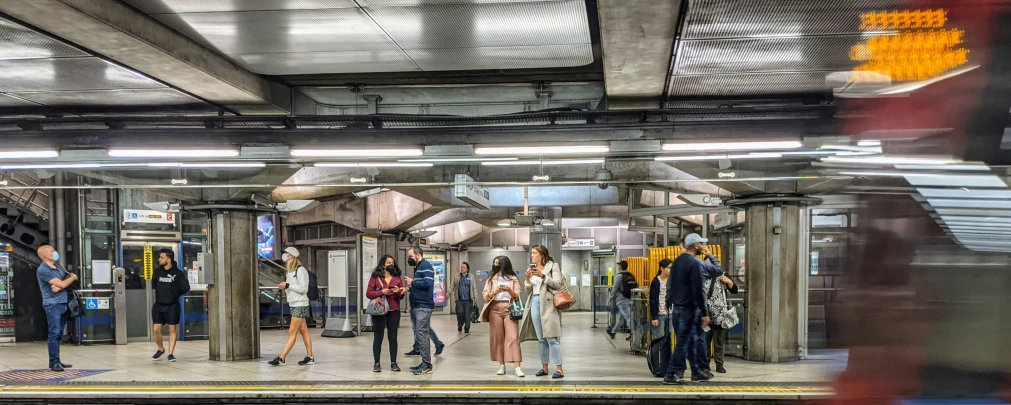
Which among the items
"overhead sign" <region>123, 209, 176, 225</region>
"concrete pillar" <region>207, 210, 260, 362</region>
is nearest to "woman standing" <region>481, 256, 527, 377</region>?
"concrete pillar" <region>207, 210, 260, 362</region>

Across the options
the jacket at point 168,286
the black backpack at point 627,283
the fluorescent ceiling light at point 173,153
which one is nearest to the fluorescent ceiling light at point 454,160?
the fluorescent ceiling light at point 173,153

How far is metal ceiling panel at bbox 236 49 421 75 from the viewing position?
8.27 m

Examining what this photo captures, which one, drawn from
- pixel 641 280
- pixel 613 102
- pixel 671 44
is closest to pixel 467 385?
pixel 613 102

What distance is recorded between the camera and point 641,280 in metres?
17.5

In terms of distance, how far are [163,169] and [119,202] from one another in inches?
267

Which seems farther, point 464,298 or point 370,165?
point 464,298

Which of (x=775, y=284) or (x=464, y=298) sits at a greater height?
(x=775, y=284)

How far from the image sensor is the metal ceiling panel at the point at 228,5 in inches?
251

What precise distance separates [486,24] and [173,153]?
17.4 ft

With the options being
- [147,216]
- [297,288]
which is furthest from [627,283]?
[147,216]

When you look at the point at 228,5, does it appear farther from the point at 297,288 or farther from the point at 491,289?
the point at 297,288

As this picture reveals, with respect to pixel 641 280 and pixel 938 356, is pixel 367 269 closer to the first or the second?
pixel 641 280

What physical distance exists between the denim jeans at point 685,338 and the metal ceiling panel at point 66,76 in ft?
21.3

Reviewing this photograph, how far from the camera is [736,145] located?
9.62 meters
